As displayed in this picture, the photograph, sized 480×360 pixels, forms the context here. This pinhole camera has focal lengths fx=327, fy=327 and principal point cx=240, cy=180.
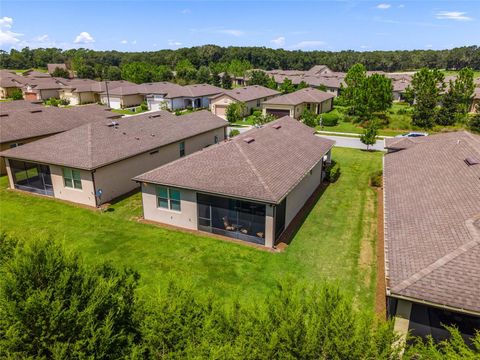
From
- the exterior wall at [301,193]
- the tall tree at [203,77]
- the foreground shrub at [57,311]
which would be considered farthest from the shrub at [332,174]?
the tall tree at [203,77]

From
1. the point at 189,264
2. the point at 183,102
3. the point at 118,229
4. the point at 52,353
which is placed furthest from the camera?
the point at 183,102

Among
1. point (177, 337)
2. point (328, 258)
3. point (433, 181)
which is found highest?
point (433, 181)

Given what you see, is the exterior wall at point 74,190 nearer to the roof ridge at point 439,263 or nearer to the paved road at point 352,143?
the roof ridge at point 439,263

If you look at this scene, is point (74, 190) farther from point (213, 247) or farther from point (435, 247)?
point (435, 247)

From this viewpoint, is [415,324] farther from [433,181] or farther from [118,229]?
[118,229]

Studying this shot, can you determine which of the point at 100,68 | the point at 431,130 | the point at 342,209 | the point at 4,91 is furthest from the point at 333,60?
the point at 342,209

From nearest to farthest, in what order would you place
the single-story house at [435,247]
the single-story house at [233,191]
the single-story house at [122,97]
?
the single-story house at [435,247] → the single-story house at [233,191] → the single-story house at [122,97]

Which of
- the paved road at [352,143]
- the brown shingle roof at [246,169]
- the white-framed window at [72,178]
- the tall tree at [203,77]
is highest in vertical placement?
the tall tree at [203,77]
